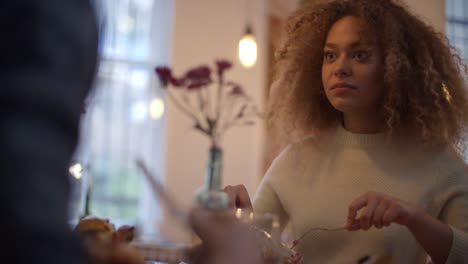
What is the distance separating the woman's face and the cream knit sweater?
140mm

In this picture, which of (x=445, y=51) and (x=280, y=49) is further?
(x=280, y=49)

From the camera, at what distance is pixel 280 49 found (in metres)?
1.81

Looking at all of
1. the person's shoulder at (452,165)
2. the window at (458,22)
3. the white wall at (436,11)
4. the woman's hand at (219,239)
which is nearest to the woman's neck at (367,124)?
the person's shoulder at (452,165)

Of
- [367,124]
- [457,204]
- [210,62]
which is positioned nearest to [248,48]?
[210,62]

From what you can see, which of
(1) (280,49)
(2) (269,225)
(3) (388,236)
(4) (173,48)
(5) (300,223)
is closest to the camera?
(2) (269,225)

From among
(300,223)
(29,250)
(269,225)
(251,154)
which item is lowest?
(251,154)

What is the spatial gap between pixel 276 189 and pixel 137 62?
455cm

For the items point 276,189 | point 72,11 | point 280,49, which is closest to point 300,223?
point 276,189

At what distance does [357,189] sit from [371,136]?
6.2 inches

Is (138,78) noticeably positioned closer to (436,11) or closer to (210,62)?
(210,62)

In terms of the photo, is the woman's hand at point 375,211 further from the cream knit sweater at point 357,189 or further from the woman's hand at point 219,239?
the woman's hand at point 219,239

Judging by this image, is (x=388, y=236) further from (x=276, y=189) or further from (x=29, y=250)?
(x=29, y=250)

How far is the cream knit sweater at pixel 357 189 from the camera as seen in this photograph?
1.38m

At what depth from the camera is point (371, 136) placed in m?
1.57
